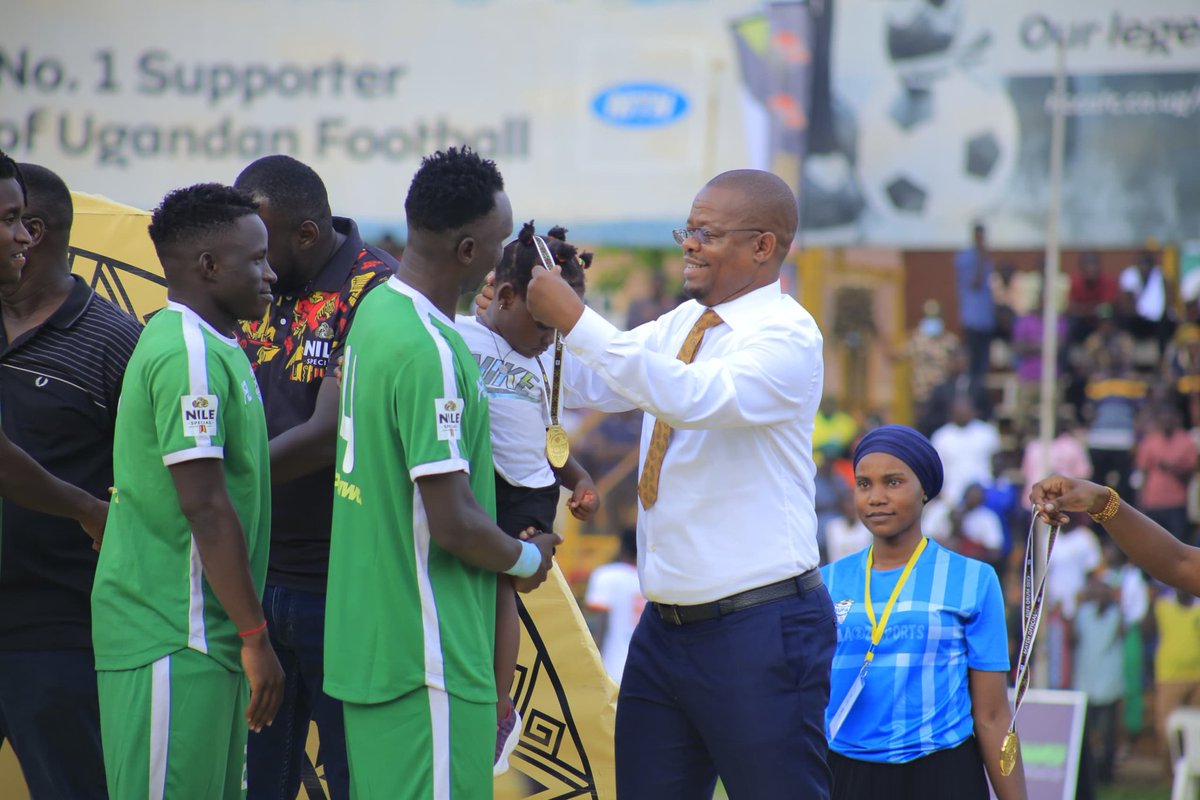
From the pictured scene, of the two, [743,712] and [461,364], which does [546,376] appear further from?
[743,712]

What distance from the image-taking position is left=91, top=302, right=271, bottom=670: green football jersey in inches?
131

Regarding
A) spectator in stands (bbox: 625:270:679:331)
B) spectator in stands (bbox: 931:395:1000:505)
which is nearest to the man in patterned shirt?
spectator in stands (bbox: 931:395:1000:505)

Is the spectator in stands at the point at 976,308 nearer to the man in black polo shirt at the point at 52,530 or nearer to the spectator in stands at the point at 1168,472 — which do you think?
the spectator in stands at the point at 1168,472

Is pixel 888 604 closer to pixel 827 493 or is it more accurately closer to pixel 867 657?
pixel 867 657

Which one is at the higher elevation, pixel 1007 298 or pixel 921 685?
pixel 1007 298

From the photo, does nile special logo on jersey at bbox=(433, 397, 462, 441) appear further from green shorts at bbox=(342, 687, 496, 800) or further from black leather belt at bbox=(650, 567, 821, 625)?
black leather belt at bbox=(650, 567, 821, 625)

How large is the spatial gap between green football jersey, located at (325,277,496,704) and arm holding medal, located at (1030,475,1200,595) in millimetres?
1438

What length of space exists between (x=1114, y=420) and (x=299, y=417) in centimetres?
1369

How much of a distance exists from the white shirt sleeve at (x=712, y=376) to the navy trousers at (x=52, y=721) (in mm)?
1657

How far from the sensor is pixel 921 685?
14.8 ft

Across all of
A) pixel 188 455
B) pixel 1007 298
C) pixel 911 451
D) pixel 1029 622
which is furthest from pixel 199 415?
pixel 1007 298

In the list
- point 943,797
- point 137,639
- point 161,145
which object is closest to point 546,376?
point 137,639

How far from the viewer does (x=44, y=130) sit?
13016 mm

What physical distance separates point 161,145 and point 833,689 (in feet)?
33.3
